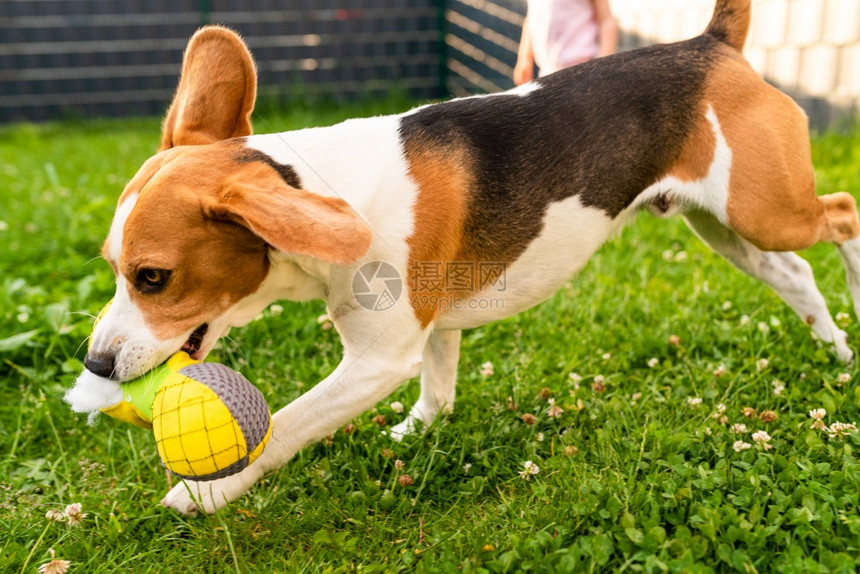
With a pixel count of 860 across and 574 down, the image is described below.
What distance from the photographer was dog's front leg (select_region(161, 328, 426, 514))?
8.82ft

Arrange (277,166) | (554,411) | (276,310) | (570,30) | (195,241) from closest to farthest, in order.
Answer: (195,241) < (277,166) < (554,411) < (276,310) < (570,30)

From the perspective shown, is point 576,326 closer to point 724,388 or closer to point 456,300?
point 724,388

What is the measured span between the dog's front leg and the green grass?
0.09 m

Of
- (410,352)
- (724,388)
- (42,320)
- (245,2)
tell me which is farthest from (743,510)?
(245,2)

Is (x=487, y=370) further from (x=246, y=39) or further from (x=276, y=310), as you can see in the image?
(x=246, y=39)

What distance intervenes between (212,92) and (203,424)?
1272mm

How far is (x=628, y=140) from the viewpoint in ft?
9.73

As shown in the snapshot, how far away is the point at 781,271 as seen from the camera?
140 inches

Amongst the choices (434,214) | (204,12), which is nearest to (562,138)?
(434,214)

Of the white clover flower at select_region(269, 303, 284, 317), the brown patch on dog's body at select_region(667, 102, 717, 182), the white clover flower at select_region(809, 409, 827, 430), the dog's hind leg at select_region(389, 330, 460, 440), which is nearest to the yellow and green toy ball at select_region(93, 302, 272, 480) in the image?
the dog's hind leg at select_region(389, 330, 460, 440)

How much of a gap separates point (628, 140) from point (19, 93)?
10364mm

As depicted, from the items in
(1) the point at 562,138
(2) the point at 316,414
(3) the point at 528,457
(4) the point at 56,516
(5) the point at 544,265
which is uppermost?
(1) the point at 562,138

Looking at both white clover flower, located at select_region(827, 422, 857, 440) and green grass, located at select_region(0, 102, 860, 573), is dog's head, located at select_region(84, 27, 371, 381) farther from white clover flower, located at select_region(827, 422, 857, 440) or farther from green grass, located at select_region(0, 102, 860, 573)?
white clover flower, located at select_region(827, 422, 857, 440)

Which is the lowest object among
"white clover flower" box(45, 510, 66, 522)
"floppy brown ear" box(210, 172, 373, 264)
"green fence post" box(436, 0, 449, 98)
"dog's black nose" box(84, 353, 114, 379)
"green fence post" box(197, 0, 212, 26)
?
"green fence post" box(436, 0, 449, 98)
